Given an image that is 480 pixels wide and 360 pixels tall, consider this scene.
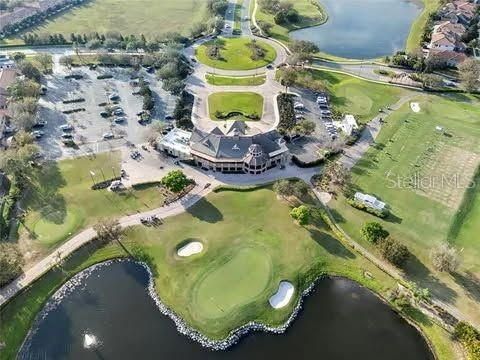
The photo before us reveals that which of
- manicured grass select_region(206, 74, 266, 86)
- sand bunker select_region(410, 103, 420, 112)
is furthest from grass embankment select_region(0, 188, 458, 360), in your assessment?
sand bunker select_region(410, 103, 420, 112)

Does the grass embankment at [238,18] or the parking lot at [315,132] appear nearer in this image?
the parking lot at [315,132]

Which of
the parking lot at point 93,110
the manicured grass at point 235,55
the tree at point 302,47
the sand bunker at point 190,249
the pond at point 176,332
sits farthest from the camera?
the manicured grass at point 235,55

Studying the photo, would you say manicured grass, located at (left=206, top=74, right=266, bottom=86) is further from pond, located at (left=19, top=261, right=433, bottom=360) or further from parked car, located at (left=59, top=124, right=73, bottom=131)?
pond, located at (left=19, top=261, right=433, bottom=360)

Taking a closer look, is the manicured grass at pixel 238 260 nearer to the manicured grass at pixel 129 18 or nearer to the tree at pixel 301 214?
the tree at pixel 301 214

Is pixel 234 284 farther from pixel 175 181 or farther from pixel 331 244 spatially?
pixel 175 181

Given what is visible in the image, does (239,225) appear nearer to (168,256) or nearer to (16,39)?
(168,256)

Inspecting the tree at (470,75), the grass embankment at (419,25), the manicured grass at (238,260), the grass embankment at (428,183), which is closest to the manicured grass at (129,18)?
the grass embankment at (419,25)

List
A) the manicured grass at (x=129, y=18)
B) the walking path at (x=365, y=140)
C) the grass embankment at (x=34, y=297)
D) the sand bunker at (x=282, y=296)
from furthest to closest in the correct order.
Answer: the manicured grass at (x=129, y=18) → the walking path at (x=365, y=140) → the sand bunker at (x=282, y=296) → the grass embankment at (x=34, y=297)
